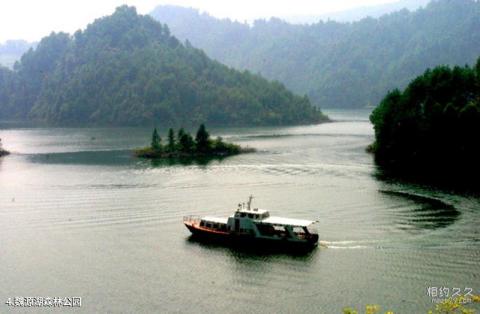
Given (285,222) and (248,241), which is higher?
(285,222)

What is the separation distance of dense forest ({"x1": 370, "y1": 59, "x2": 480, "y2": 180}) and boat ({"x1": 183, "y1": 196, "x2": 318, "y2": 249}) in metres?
46.2

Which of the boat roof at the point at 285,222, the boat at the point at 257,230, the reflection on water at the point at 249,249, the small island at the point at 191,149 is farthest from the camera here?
the small island at the point at 191,149

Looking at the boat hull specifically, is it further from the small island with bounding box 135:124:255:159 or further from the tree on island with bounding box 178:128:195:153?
the tree on island with bounding box 178:128:195:153

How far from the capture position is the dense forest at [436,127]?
10519cm

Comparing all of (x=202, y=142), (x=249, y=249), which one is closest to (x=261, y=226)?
(x=249, y=249)

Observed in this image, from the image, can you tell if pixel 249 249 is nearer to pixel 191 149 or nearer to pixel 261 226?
pixel 261 226

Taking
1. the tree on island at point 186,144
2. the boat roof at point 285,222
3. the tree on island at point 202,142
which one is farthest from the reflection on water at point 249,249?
the tree on island at point 202,142

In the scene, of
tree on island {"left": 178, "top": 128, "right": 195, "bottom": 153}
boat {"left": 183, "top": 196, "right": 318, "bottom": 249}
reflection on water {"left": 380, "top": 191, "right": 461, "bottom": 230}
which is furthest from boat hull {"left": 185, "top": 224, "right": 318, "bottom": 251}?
tree on island {"left": 178, "top": 128, "right": 195, "bottom": 153}

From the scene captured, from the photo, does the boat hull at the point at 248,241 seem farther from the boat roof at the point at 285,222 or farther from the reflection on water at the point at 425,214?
the reflection on water at the point at 425,214

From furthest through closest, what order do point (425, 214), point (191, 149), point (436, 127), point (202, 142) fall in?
1. point (202, 142)
2. point (191, 149)
3. point (436, 127)
4. point (425, 214)

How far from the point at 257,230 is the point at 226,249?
3.83m

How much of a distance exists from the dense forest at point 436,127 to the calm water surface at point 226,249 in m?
9.78

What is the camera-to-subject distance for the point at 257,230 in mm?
61875

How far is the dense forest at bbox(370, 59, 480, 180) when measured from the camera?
105 meters
